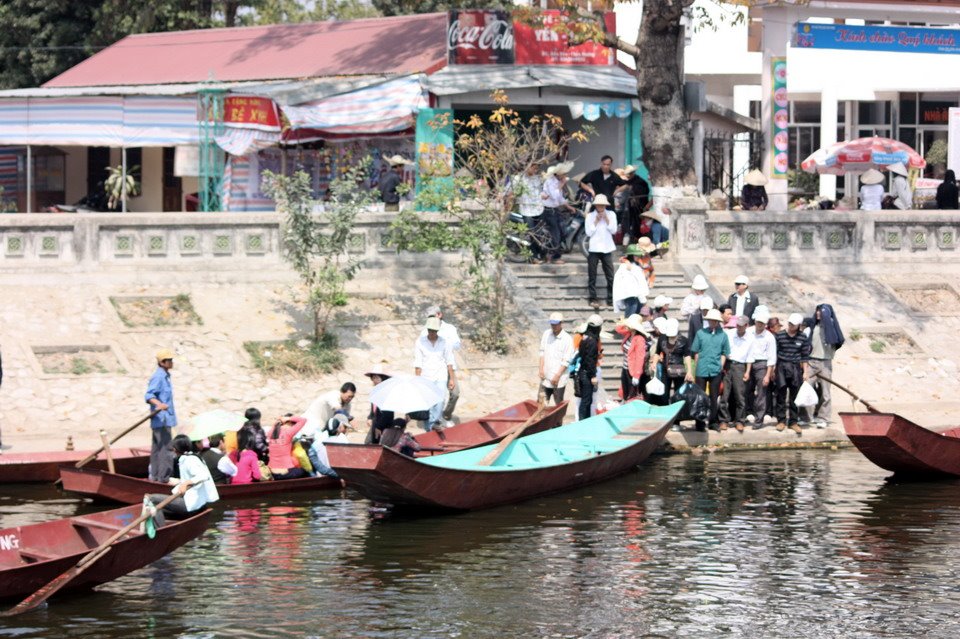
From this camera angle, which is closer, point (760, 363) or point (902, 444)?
point (902, 444)

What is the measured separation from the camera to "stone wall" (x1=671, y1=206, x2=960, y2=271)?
91.7 ft

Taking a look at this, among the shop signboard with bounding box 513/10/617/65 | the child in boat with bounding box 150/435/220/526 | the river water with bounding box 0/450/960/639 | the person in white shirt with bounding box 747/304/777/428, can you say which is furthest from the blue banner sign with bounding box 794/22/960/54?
the child in boat with bounding box 150/435/220/526

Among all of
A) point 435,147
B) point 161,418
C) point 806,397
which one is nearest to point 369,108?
point 435,147

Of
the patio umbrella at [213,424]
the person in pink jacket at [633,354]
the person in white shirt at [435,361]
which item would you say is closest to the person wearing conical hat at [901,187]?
the person in pink jacket at [633,354]

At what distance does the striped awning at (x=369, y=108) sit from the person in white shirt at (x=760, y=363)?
960cm

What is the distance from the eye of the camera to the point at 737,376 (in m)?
22.6

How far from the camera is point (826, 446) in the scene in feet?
75.7

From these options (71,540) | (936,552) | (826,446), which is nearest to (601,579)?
(936,552)

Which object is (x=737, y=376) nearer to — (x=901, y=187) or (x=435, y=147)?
(x=435, y=147)

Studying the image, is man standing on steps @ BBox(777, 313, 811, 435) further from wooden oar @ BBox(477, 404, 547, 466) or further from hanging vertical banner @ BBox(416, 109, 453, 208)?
hanging vertical banner @ BBox(416, 109, 453, 208)

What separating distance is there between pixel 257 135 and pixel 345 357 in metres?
7.35

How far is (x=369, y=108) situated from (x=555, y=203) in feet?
14.9

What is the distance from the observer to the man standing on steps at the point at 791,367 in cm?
2252

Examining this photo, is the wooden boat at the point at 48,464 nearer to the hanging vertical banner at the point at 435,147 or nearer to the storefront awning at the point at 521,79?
the hanging vertical banner at the point at 435,147
